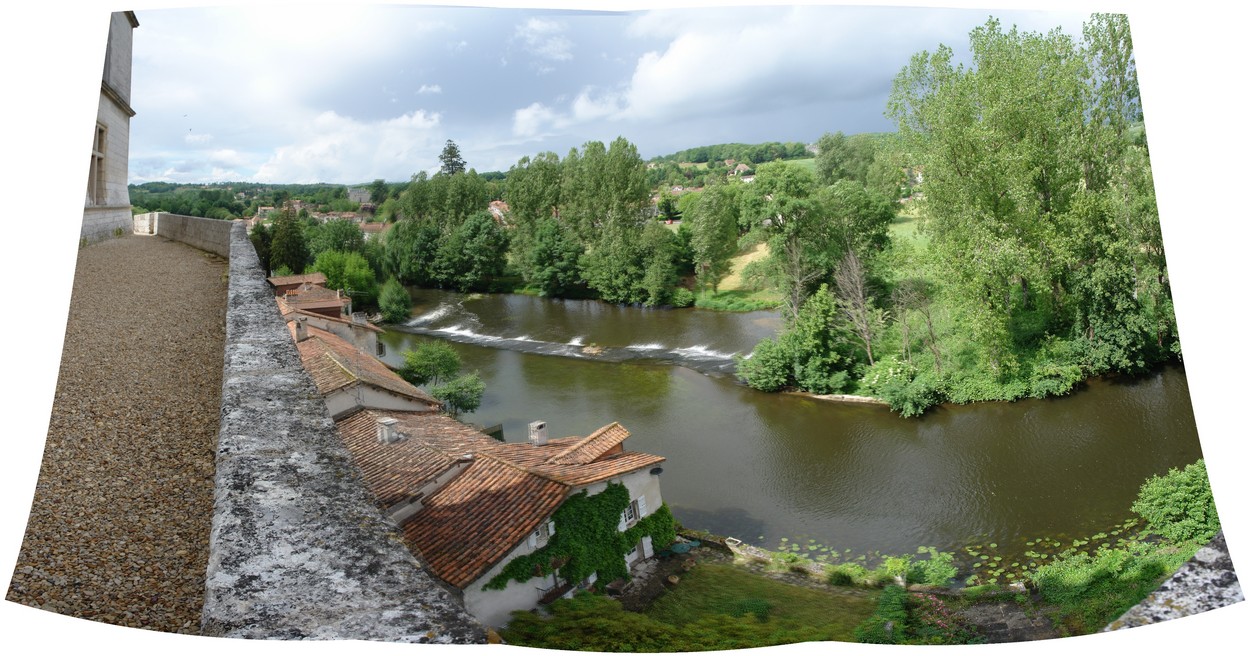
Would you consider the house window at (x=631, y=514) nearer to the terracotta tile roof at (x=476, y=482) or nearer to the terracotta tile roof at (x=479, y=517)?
the terracotta tile roof at (x=476, y=482)

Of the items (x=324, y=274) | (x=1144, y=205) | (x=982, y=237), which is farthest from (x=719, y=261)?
(x=324, y=274)

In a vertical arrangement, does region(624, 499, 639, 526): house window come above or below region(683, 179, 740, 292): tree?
below

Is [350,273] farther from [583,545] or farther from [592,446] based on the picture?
[583,545]

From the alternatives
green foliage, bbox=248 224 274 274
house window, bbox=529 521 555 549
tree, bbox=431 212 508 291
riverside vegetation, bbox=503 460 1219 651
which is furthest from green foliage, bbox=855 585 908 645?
green foliage, bbox=248 224 274 274

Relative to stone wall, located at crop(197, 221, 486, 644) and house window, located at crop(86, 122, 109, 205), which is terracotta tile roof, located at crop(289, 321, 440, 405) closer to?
house window, located at crop(86, 122, 109, 205)

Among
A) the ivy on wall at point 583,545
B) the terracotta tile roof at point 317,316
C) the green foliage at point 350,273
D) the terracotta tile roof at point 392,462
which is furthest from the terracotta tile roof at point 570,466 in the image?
the green foliage at point 350,273

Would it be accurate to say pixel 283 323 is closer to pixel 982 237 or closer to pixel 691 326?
pixel 691 326
